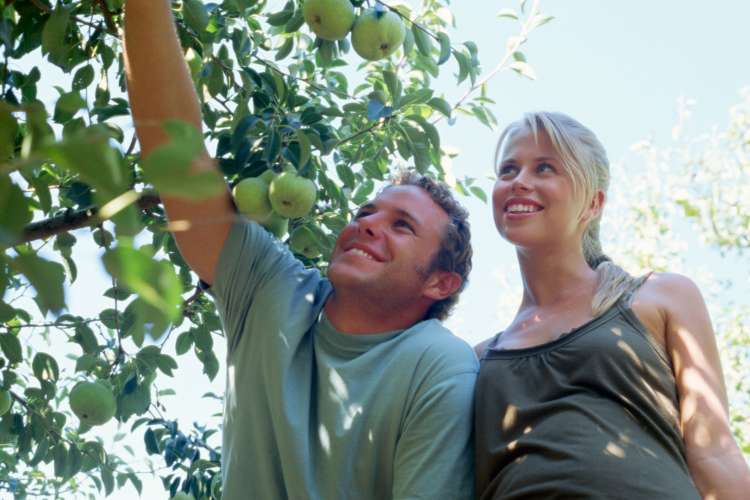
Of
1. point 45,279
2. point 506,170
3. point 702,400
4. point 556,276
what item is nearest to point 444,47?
point 506,170

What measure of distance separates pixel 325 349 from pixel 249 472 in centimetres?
32

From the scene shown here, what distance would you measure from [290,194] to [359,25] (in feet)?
1.75

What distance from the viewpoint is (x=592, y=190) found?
7.48ft

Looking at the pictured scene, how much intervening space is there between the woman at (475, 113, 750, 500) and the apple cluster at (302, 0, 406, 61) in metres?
0.49

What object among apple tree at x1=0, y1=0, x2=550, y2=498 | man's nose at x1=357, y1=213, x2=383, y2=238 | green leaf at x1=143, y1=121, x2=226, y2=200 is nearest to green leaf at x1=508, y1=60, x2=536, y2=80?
apple tree at x1=0, y1=0, x2=550, y2=498

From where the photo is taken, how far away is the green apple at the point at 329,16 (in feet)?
8.11

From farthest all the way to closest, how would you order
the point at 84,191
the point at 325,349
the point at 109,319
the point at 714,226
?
the point at 714,226, the point at 109,319, the point at 84,191, the point at 325,349

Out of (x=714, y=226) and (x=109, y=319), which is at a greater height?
(x=714, y=226)

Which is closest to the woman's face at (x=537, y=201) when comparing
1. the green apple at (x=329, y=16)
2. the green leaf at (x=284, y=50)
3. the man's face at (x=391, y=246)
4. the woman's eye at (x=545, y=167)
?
the woman's eye at (x=545, y=167)

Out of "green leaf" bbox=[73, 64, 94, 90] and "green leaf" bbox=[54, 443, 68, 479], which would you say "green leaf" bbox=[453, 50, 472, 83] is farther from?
"green leaf" bbox=[54, 443, 68, 479]

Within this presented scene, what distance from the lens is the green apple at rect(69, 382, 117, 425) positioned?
281 centimetres

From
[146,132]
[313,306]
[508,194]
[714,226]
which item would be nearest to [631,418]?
[508,194]

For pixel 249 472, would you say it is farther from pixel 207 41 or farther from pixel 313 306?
pixel 207 41

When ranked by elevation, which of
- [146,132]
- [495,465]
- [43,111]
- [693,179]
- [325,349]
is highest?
[693,179]
